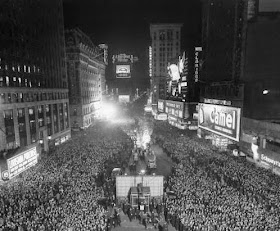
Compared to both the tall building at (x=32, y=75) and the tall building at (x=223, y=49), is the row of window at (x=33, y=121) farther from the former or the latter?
the tall building at (x=223, y=49)

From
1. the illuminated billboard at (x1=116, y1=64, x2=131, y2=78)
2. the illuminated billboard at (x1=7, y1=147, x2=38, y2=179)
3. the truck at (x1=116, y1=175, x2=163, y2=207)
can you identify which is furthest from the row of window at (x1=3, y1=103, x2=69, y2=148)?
the illuminated billboard at (x1=116, y1=64, x2=131, y2=78)

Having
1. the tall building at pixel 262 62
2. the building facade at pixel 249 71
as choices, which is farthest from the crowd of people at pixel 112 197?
the tall building at pixel 262 62

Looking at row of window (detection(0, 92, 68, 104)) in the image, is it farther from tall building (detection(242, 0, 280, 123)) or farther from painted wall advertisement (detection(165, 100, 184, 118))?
tall building (detection(242, 0, 280, 123))

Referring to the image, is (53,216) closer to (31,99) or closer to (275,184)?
(275,184)

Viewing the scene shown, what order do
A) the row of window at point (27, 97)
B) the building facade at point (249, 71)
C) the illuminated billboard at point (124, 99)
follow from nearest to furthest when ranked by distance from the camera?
1. the row of window at point (27, 97)
2. the building facade at point (249, 71)
3. the illuminated billboard at point (124, 99)

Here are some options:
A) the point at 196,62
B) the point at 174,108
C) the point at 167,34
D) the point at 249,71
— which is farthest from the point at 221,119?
the point at 167,34

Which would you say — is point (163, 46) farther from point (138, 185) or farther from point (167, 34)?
point (138, 185)
